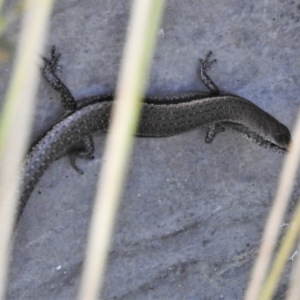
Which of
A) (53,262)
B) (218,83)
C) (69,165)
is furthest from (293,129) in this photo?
(53,262)

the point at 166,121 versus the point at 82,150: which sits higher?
the point at 166,121

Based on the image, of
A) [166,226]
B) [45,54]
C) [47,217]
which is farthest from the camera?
[166,226]

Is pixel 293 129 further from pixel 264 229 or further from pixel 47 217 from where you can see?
pixel 47 217

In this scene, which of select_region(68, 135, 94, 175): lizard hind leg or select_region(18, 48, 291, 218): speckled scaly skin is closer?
select_region(18, 48, 291, 218): speckled scaly skin

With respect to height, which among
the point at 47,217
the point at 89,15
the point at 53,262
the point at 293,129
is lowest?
the point at 53,262

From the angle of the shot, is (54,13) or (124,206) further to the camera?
(124,206)

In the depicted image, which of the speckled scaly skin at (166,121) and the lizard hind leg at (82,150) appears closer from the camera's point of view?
the speckled scaly skin at (166,121)

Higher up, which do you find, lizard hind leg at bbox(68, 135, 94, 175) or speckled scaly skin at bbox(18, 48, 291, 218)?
speckled scaly skin at bbox(18, 48, 291, 218)

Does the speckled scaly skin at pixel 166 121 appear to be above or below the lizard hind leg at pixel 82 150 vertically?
above
